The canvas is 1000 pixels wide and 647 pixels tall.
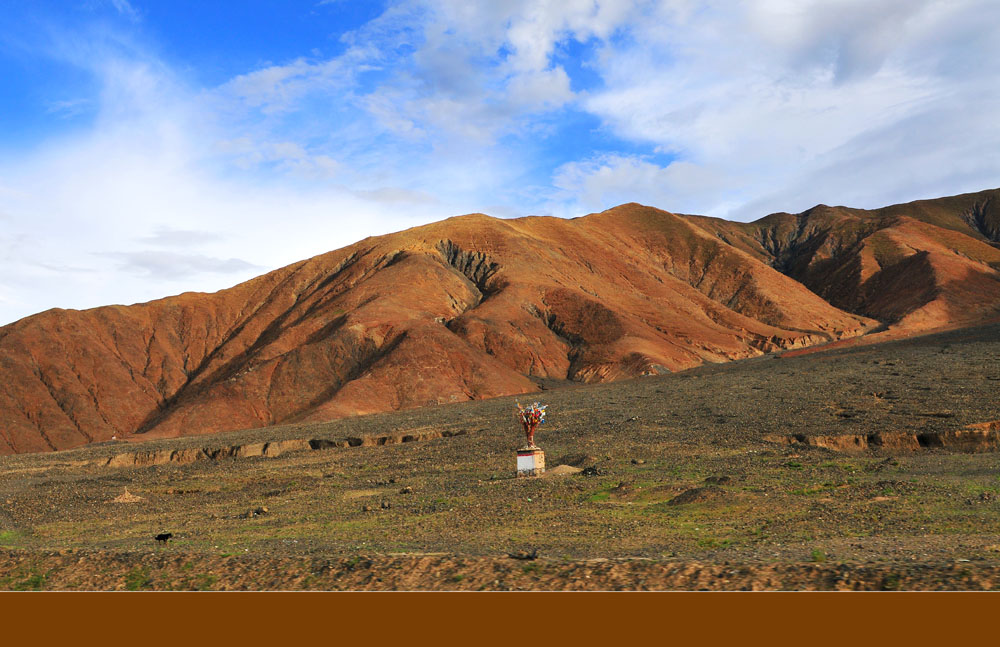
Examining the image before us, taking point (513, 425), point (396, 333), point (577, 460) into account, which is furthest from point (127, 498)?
point (396, 333)

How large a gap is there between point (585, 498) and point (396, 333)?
67652 mm

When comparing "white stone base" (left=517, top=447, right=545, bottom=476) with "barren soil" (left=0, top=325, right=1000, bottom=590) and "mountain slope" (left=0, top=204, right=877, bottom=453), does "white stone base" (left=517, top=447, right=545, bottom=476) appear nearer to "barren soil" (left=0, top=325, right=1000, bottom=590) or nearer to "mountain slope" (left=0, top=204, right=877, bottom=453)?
"barren soil" (left=0, top=325, right=1000, bottom=590)

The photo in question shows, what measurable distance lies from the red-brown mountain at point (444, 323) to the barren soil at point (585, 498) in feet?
88.8

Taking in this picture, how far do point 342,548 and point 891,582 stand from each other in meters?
10.6

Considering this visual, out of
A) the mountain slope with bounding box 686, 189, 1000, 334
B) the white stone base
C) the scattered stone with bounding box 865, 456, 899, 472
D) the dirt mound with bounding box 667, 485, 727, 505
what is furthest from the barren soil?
the mountain slope with bounding box 686, 189, 1000, 334

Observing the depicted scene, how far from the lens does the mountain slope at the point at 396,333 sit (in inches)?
3349

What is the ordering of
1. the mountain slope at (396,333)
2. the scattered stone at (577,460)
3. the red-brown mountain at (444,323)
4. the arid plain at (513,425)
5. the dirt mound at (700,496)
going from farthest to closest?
the red-brown mountain at (444,323) → the mountain slope at (396,333) → the scattered stone at (577,460) → the dirt mound at (700,496) → the arid plain at (513,425)

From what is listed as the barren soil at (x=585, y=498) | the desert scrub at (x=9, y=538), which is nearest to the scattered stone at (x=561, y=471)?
the barren soil at (x=585, y=498)

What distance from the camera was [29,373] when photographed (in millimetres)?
101625

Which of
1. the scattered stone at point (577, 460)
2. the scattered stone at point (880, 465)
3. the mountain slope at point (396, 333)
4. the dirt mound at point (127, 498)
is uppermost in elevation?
the mountain slope at point (396, 333)

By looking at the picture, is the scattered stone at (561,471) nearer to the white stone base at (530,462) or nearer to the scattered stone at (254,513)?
the white stone base at (530,462)

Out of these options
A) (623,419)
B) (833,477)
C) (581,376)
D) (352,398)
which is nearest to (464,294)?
(581,376)

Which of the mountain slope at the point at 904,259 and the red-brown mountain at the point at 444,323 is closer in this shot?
the red-brown mountain at the point at 444,323

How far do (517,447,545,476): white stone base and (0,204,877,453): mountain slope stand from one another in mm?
46201
